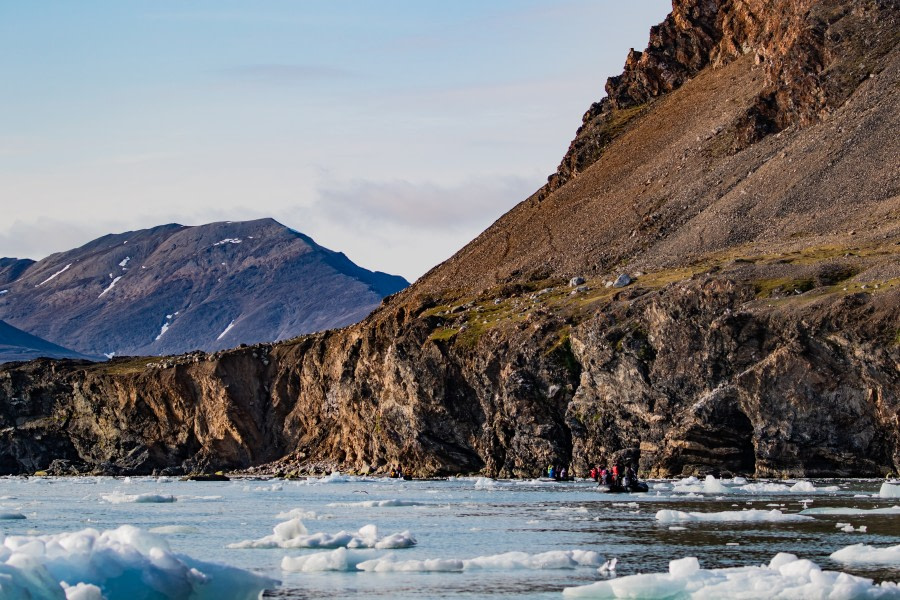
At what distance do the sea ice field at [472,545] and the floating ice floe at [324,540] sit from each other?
0.06 meters

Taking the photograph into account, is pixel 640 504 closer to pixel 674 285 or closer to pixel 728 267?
pixel 674 285

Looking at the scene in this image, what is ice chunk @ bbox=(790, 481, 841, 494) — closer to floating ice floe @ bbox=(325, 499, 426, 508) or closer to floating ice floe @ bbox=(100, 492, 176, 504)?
floating ice floe @ bbox=(325, 499, 426, 508)

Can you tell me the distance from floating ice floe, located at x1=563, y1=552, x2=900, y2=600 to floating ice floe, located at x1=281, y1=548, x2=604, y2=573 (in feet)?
19.3

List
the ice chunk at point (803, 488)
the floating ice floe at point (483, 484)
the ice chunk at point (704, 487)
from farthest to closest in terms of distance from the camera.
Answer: the floating ice floe at point (483, 484)
the ice chunk at point (704, 487)
the ice chunk at point (803, 488)

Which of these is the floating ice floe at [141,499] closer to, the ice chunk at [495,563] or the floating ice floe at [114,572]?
the ice chunk at [495,563]

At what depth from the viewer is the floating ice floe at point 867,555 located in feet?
141

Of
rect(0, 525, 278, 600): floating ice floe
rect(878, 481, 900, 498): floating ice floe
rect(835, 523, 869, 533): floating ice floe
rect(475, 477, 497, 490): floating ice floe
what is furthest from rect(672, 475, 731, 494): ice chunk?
rect(0, 525, 278, 600): floating ice floe

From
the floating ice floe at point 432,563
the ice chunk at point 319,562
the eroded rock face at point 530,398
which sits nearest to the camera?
the floating ice floe at point 432,563

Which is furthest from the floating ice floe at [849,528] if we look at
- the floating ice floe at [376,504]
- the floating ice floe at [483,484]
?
the floating ice floe at [483,484]

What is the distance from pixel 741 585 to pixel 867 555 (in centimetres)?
908

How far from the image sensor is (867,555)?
4341cm

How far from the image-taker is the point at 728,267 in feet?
423

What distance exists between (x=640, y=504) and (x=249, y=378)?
377 ft

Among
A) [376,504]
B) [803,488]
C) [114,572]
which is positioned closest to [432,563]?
[114,572]
